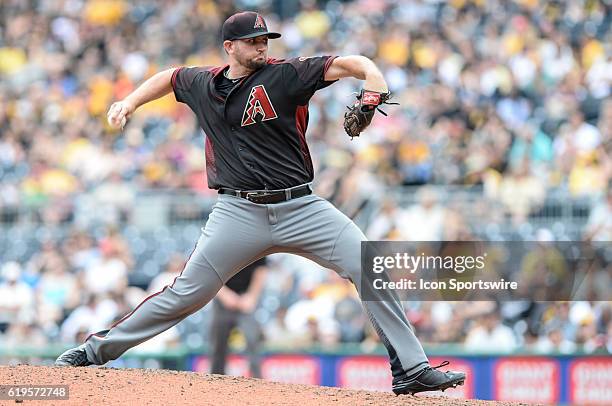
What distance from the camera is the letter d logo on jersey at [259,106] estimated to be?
19.0ft

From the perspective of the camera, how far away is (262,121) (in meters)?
5.80

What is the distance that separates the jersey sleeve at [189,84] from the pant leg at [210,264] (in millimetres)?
557

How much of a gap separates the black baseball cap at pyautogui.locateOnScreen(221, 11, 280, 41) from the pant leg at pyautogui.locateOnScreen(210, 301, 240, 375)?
14.2 feet

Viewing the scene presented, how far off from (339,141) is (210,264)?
25.7 feet

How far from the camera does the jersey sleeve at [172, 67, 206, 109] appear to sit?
19.7 ft

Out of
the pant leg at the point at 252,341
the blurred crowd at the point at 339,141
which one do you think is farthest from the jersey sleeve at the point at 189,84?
the blurred crowd at the point at 339,141

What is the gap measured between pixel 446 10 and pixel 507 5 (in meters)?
0.84

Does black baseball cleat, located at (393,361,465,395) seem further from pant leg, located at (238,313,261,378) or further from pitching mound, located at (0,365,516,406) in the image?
pant leg, located at (238,313,261,378)

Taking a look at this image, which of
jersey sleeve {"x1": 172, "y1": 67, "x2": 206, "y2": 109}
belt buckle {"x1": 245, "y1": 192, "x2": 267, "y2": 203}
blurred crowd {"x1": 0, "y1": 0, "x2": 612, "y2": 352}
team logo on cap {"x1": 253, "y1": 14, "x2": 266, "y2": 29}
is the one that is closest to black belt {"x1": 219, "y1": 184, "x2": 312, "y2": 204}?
belt buckle {"x1": 245, "y1": 192, "x2": 267, "y2": 203}

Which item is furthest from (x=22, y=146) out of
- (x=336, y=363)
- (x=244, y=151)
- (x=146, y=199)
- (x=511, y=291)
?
(x=244, y=151)

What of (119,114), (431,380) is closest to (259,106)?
(119,114)

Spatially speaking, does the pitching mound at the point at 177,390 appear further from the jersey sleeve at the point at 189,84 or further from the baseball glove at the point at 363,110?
the jersey sleeve at the point at 189,84

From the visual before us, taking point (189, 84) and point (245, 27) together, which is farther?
point (189, 84)

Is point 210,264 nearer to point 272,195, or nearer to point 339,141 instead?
point 272,195
